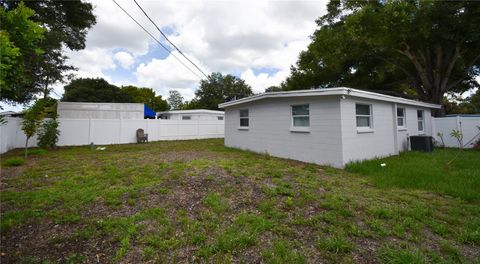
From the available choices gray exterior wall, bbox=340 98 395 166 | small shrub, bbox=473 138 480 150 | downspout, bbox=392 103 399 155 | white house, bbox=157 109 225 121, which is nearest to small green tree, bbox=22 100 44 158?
gray exterior wall, bbox=340 98 395 166

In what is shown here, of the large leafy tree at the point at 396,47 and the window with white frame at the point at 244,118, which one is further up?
the large leafy tree at the point at 396,47

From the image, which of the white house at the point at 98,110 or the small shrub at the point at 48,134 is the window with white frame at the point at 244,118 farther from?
the small shrub at the point at 48,134

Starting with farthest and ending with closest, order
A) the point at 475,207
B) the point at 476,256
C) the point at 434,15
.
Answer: the point at 434,15, the point at 475,207, the point at 476,256

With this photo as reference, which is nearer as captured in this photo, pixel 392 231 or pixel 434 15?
pixel 392 231

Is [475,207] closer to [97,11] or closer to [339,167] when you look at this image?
[339,167]

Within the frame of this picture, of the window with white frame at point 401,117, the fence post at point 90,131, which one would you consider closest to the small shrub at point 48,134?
the fence post at point 90,131

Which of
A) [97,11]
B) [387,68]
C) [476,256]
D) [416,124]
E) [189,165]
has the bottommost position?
[476,256]

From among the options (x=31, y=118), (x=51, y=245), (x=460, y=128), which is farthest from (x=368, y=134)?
(x=31, y=118)

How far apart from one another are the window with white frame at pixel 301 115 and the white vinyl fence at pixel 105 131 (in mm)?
10806

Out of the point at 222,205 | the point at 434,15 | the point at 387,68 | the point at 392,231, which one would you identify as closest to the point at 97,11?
the point at 222,205

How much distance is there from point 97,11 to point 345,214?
45.6 feet

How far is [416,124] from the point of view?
11.1 m

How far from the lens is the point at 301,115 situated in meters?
8.21

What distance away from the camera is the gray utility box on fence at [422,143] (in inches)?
374
